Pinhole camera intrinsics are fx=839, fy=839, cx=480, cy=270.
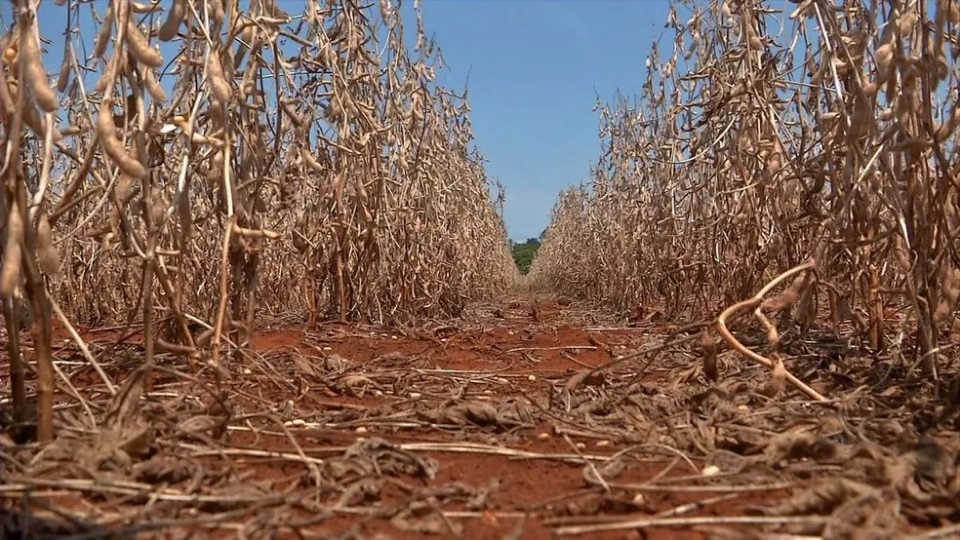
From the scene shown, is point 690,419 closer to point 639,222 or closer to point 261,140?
point 261,140

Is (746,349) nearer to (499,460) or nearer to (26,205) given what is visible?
(499,460)

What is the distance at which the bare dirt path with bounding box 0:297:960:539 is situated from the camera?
4.50 ft

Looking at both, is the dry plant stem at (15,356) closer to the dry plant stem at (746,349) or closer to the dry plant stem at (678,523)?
the dry plant stem at (678,523)

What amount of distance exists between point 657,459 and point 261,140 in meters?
1.81

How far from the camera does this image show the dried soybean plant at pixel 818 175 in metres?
2.15

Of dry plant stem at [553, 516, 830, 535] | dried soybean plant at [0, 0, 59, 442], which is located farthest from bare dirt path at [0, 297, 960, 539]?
dried soybean plant at [0, 0, 59, 442]

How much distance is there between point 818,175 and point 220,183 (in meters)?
1.79

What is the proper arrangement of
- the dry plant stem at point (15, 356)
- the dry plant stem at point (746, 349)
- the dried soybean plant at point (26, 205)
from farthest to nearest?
the dry plant stem at point (746, 349)
the dry plant stem at point (15, 356)
the dried soybean plant at point (26, 205)

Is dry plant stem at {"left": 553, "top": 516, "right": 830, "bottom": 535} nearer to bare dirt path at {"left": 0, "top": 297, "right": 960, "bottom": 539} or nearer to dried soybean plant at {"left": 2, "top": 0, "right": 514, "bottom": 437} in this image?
bare dirt path at {"left": 0, "top": 297, "right": 960, "bottom": 539}

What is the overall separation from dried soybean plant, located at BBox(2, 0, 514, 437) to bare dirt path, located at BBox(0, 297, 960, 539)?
0.20 m

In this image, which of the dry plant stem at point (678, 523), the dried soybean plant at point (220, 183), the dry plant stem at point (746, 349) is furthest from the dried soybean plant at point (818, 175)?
the dried soybean plant at point (220, 183)

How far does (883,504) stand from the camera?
4.43 feet

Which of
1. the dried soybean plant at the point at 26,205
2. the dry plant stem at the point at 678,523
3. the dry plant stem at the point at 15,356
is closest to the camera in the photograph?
the dry plant stem at the point at 678,523

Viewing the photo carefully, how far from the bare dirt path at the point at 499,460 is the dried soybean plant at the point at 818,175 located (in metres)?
0.36
